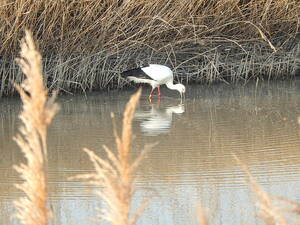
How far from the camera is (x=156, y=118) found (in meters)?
9.13

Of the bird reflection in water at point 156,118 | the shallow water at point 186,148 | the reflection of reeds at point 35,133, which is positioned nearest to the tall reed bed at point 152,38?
the shallow water at point 186,148

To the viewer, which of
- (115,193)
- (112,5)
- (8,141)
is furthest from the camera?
(112,5)

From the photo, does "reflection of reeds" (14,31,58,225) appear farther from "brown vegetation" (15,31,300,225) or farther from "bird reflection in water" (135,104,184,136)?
"bird reflection in water" (135,104,184,136)

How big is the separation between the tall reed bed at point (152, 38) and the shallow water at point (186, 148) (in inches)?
15.4

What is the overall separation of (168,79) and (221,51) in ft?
4.15

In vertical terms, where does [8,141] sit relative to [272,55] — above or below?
below

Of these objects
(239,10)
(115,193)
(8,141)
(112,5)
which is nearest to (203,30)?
(239,10)

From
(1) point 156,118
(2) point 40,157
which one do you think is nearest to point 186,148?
(1) point 156,118

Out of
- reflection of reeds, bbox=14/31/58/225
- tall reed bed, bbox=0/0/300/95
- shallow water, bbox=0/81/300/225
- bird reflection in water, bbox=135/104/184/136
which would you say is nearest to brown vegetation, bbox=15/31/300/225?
reflection of reeds, bbox=14/31/58/225

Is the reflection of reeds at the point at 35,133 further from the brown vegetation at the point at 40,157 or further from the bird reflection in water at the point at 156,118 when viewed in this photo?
the bird reflection in water at the point at 156,118

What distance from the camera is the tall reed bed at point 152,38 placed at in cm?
1004

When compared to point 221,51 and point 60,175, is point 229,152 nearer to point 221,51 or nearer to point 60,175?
point 60,175

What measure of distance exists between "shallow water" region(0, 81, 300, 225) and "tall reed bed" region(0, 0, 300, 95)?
39 centimetres

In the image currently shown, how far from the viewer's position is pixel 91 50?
35.2 feet
